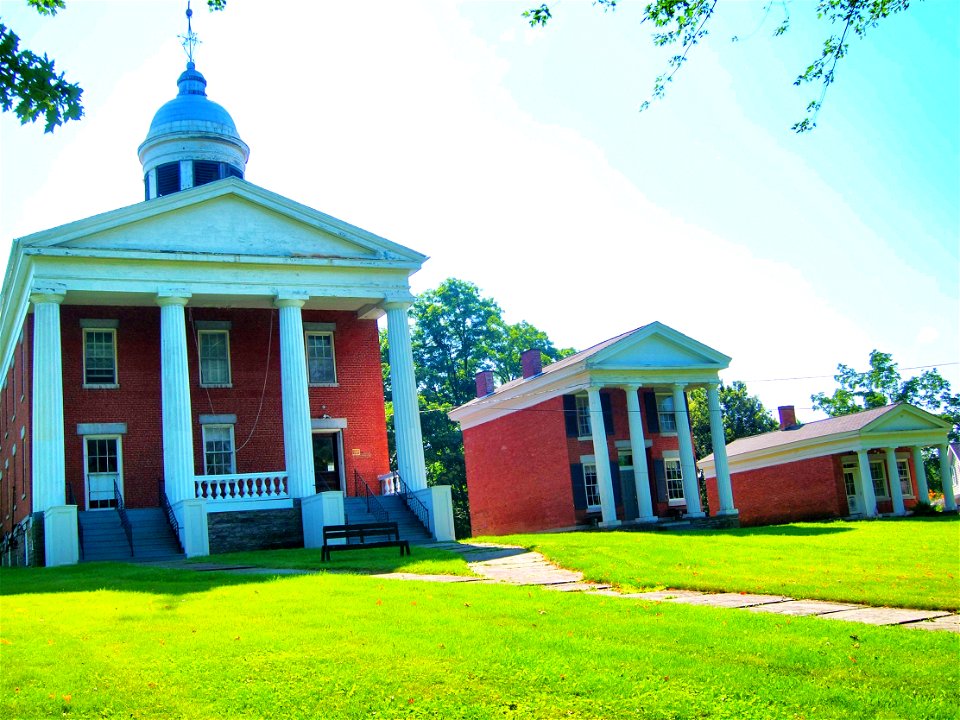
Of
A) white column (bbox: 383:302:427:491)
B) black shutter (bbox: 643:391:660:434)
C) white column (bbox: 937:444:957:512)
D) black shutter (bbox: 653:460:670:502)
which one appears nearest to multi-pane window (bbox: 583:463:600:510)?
black shutter (bbox: 653:460:670:502)

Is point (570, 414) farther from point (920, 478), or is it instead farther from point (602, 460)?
point (920, 478)

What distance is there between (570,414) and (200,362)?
48.4 feet

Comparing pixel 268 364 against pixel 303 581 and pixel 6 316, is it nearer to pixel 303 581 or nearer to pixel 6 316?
pixel 6 316

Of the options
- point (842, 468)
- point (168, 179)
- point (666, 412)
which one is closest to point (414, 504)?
point (168, 179)

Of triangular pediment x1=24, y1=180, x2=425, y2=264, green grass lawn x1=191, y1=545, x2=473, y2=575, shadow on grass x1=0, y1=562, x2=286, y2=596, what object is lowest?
green grass lawn x1=191, y1=545, x2=473, y2=575

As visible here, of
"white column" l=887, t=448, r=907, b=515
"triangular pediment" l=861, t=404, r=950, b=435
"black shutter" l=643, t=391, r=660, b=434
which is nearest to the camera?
"black shutter" l=643, t=391, r=660, b=434

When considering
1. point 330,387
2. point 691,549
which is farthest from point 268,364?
point 691,549

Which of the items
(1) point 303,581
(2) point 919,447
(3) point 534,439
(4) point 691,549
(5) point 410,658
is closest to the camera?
(5) point 410,658

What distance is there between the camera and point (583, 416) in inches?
1539

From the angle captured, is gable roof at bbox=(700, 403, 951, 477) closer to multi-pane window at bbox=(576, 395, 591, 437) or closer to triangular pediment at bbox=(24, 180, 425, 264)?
multi-pane window at bbox=(576, 395, 591, 437)

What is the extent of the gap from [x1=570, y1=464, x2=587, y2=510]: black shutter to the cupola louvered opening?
701 inches

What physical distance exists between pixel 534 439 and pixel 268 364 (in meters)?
12.8

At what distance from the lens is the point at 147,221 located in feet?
90.3

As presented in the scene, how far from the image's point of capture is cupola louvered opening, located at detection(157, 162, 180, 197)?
1340 inches
